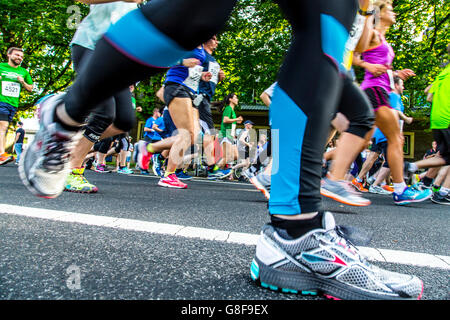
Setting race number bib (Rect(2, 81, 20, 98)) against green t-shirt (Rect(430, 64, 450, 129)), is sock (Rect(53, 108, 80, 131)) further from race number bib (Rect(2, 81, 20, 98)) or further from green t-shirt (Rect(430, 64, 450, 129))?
race number bib (Rect(2, 81, 20, 98))

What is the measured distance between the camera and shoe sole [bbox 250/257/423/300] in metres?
0.82

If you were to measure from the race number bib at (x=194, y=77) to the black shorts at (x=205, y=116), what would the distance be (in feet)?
3.02

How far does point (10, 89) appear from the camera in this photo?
19.1 feet

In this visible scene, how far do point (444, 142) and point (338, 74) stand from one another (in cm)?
470

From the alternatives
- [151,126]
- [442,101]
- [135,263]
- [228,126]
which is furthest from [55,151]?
[151,126]

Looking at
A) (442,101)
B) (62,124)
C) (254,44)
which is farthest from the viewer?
(254,44)

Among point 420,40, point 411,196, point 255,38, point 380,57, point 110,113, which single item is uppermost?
point 420,40

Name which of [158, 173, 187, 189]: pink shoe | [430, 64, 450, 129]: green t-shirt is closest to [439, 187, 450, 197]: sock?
[430, 64, 450, 129]: green t-shirt

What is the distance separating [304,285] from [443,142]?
192 inches

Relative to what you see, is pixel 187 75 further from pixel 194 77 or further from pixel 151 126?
pixel 151 126

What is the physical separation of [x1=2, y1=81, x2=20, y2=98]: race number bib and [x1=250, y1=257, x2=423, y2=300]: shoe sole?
650cm

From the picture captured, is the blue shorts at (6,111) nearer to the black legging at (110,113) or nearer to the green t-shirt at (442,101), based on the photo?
the black legging at (110,113)
